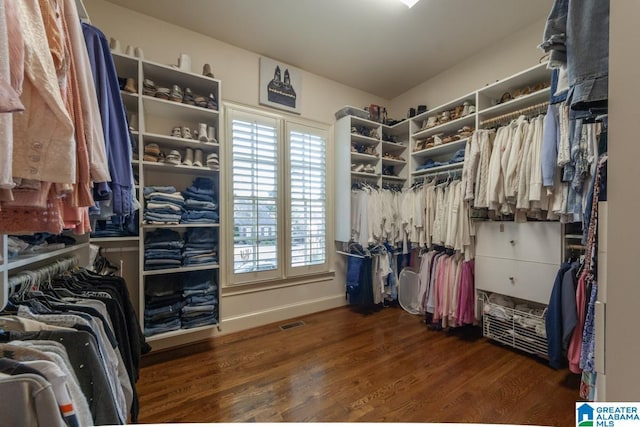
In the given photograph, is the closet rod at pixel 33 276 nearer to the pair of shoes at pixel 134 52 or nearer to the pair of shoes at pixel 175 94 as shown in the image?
the pair of shoes at pixel 175 94

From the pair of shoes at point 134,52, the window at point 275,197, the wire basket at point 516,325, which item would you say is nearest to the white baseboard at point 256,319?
the window at point 275,197

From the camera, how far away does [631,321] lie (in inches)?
20.6

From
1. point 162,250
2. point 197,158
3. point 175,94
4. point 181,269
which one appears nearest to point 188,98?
point 175,94

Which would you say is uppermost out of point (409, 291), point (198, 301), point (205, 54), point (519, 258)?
point (205, 54)

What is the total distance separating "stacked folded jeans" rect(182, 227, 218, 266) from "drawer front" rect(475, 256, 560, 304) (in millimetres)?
2395

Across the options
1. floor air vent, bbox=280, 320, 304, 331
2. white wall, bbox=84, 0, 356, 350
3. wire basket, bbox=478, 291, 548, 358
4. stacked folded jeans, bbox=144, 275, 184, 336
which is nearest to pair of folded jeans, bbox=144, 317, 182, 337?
stacked folded jeans, bbox=144, 275, 184, 336

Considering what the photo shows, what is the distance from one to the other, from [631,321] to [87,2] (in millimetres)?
3378

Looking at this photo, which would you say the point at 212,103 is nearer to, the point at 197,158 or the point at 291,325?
the point at 197,158

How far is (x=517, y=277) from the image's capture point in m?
2.03

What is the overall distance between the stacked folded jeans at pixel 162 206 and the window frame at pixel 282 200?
47cm

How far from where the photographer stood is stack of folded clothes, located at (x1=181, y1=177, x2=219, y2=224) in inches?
81.2

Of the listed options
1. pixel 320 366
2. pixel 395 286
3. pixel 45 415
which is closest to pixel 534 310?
pixel 395 286

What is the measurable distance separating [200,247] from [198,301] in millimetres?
449

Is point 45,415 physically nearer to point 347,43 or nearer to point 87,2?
point 87,2
